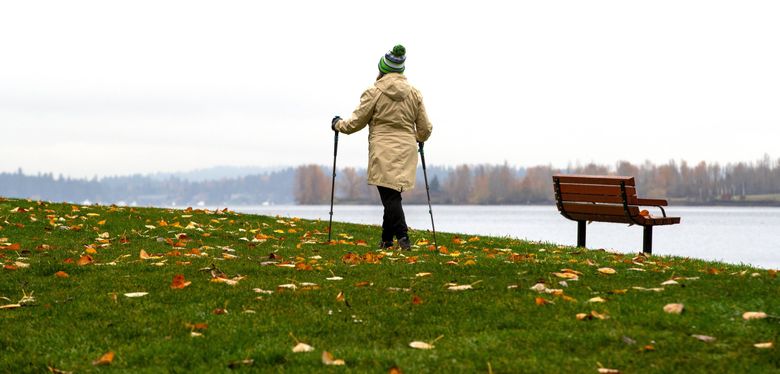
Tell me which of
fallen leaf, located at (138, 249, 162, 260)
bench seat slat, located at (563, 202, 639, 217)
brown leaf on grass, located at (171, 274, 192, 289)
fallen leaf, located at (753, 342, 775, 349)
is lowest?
fallen leaf, located at (753, 342, 775, 349)

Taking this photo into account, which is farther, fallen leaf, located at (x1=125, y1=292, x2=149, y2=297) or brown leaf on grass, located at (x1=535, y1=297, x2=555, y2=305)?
fallen leaf, located at (x1=125, y1=292, x2=149, y2=297)

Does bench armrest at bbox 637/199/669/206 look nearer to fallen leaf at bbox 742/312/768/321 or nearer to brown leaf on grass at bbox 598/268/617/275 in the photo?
brown leaf on grass at bbox 598/268/617/275

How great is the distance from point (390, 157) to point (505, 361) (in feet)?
21.6

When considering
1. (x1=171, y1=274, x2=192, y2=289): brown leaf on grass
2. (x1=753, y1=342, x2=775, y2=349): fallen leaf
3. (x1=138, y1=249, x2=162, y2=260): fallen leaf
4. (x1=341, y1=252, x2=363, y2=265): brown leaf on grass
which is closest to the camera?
(x1=753, y1=342, x2=775, y2=349): fallen leaf

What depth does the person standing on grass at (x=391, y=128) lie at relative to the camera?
12.0m

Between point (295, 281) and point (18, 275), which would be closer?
point (295, 281)

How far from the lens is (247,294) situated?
26.4 feet

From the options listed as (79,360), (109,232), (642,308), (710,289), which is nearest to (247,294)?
(79,360)

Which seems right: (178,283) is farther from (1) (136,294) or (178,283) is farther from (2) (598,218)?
(2) (598,218)

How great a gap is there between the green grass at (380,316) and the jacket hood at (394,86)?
2.35 metres

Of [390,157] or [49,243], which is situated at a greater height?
[390,157]

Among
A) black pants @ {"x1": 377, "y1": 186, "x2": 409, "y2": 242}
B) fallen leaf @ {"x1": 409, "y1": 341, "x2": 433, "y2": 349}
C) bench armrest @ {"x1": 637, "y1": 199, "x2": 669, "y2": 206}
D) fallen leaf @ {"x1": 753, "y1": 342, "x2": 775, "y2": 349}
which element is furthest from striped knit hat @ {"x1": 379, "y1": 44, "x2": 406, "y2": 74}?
fallen leaf @ {"x1": 753, "y1": 342, "x2": 775, "y2": 349}

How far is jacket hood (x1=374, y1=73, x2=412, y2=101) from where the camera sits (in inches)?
471

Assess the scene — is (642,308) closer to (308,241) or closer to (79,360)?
(79,360)
